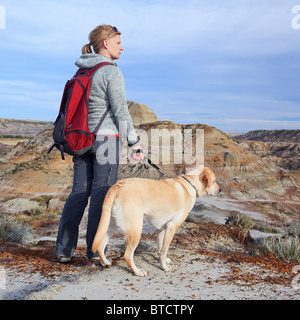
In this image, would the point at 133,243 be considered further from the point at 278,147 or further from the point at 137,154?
the point at 278,147

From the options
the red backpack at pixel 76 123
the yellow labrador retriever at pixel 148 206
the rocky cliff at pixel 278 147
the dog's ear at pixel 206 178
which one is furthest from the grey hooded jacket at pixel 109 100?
the rocky cliff at pixel 278 147

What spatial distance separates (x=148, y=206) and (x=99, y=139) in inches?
38.9

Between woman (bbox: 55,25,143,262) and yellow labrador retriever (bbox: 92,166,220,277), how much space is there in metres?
0.40

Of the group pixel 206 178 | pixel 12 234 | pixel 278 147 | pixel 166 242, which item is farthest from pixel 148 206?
pixel 278 147

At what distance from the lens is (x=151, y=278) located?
3.73 metres

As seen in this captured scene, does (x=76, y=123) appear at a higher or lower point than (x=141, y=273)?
higher

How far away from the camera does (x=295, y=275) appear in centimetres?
400

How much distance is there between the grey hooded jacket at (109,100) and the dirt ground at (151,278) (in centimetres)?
155

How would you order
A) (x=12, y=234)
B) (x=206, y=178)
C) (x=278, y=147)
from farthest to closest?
(x=278, y=147) → (x=12, y=234) → (x=206, y=178)

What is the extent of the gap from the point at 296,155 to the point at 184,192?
5579 cm

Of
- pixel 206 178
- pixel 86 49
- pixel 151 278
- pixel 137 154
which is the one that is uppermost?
pixel 86 49

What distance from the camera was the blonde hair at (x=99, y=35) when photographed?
4074mm

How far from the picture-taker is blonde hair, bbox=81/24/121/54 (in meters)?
4.07
